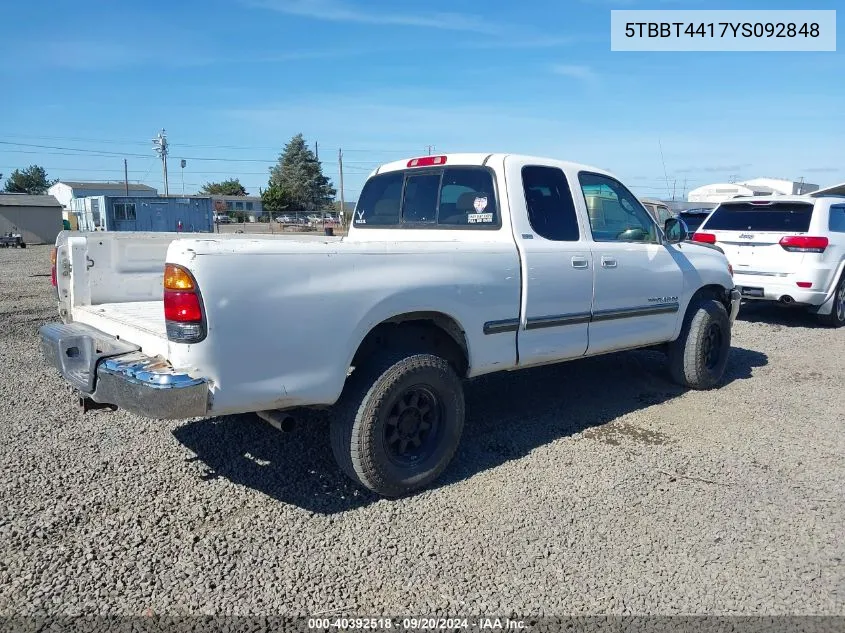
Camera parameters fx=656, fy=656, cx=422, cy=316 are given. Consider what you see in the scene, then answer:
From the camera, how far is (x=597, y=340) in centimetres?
491

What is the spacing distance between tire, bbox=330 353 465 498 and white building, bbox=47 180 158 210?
8766 cm

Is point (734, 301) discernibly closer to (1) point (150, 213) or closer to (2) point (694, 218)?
(2) point (694, 218)

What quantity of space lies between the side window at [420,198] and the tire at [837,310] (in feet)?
23.3

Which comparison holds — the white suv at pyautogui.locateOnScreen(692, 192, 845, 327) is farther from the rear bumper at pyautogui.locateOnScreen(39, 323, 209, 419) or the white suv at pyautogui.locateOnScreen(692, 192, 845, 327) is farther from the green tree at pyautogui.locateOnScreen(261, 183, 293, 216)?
the green tree at pyautogui.locateOnScreen(261, 183, 293, 216)

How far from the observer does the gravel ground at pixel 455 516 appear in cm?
287

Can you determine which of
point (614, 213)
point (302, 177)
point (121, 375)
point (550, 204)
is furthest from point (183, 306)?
point (302, 177)

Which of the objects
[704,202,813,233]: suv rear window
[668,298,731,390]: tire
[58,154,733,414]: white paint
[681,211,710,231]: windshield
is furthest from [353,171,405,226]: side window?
[681,211,710,231]: windshield

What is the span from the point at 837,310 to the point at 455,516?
8.21 m

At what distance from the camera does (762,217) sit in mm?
9594

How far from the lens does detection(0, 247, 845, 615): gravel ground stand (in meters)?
2.87

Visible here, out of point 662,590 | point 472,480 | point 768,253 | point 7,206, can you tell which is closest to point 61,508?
point 472,480

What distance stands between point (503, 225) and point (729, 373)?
3.69 metres

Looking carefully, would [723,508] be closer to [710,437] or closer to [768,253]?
[710,437]

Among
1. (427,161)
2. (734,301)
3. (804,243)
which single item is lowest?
(734,301)
